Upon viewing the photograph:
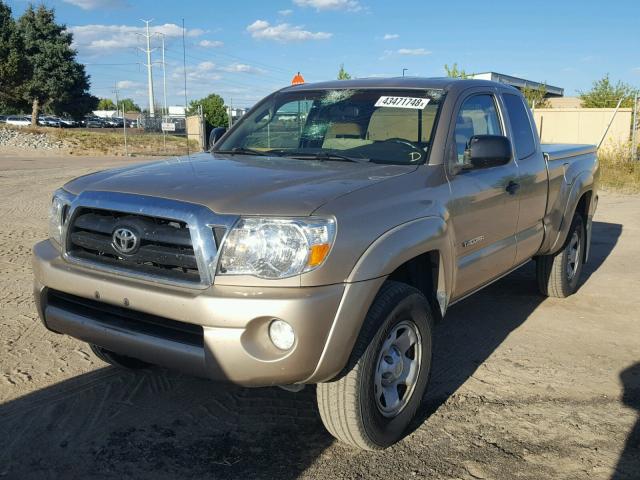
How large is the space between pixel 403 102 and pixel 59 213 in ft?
7.33

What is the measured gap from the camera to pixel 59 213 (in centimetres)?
342

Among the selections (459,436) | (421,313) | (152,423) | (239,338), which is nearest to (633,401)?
(459,436)

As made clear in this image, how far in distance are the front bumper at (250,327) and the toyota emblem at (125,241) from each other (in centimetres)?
16

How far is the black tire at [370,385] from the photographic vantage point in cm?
293

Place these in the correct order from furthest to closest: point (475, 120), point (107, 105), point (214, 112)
A: point (107, 105), point (214, 112), point (475, 120)

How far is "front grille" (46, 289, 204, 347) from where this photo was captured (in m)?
2.81

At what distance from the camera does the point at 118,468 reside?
3.03 meters

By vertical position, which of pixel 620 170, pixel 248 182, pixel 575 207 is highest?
pixel 248 182

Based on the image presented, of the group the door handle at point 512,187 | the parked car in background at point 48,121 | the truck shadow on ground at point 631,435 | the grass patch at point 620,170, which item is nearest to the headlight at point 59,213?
the door handle at point 512,187

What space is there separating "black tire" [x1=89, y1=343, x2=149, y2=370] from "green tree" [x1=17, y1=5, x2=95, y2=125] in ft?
143

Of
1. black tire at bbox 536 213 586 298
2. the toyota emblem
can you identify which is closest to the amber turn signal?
the toyota emblem

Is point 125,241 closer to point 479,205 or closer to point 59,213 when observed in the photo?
point 59,213

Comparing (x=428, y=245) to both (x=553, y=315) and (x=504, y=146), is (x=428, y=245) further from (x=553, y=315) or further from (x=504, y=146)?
(x=553, y=315)

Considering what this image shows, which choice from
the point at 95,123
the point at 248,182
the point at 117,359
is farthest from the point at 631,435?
the point at 95,123
